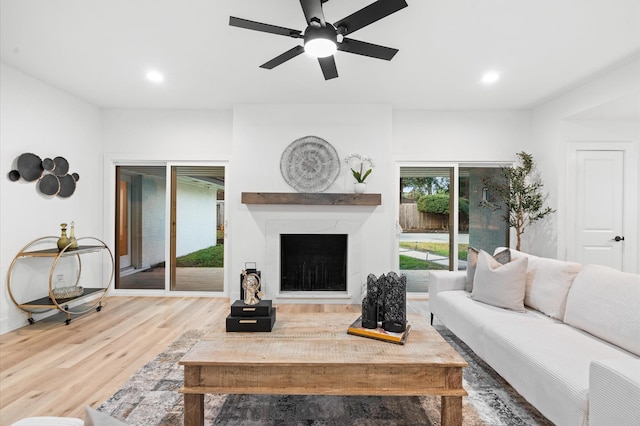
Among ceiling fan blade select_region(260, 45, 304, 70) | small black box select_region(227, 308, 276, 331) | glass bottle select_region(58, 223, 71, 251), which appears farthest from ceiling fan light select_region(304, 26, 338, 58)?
glass bottle select_region(58, 223, 71, 251)

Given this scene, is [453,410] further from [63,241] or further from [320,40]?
[63,241]

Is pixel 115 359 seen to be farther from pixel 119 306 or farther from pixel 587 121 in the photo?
pixel 587 121

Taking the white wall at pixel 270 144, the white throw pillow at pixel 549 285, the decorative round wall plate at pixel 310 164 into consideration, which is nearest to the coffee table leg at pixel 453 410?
the white throw pillow at pixel 549 285

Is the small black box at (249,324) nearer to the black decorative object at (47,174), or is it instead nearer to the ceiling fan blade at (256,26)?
the ceiling fan blade at (256,26)

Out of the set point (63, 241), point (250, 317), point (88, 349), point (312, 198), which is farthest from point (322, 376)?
point (63, 241)

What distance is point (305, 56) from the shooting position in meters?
3.09

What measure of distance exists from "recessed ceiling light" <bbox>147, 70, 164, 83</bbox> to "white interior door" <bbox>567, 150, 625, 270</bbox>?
15.9ft

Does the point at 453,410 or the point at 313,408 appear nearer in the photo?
the point at 453,410

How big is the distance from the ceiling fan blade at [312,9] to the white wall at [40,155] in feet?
10.8

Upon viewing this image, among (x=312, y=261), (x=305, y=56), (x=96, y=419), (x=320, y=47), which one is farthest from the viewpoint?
(x=312, y=261)

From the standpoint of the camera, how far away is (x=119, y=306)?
4.21 meters

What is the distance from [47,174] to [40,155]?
0.70 feet

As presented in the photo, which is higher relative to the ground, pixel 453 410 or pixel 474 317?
pixel 474 317

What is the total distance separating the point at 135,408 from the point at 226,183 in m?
3.14
